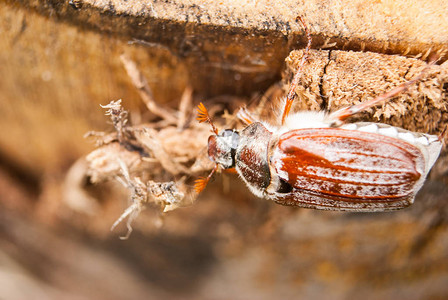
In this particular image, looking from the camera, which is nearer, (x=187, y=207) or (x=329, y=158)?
Result: (x=329, y=158)

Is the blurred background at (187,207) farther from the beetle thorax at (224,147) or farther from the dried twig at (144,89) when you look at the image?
the beetle thorax at (224,147)

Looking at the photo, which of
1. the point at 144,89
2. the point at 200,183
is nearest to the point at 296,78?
the point at 200,183

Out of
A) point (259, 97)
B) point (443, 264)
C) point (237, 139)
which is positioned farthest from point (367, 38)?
point (443, 264)

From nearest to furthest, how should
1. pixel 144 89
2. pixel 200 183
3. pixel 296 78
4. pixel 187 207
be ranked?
pixel 296 78
pixel 200 183
pixel 144 89
pixel 187 207

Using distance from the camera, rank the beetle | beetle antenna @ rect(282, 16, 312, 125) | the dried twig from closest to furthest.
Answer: beetle antenna @ rect(282, 16, 312, 125) → the beetle → the dried twig

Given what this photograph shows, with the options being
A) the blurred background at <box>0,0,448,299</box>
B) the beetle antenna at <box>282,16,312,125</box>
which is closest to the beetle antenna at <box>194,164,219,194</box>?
the blurred background at <box>0,0,448,299</box>

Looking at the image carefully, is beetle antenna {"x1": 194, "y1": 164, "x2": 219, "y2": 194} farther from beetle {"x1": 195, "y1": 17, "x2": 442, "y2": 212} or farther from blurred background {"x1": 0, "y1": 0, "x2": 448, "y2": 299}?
blurred background {"x1": 0, "y1": 0, "x2": 448, "y2": 299}

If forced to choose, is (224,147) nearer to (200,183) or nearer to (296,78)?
(200,183)
